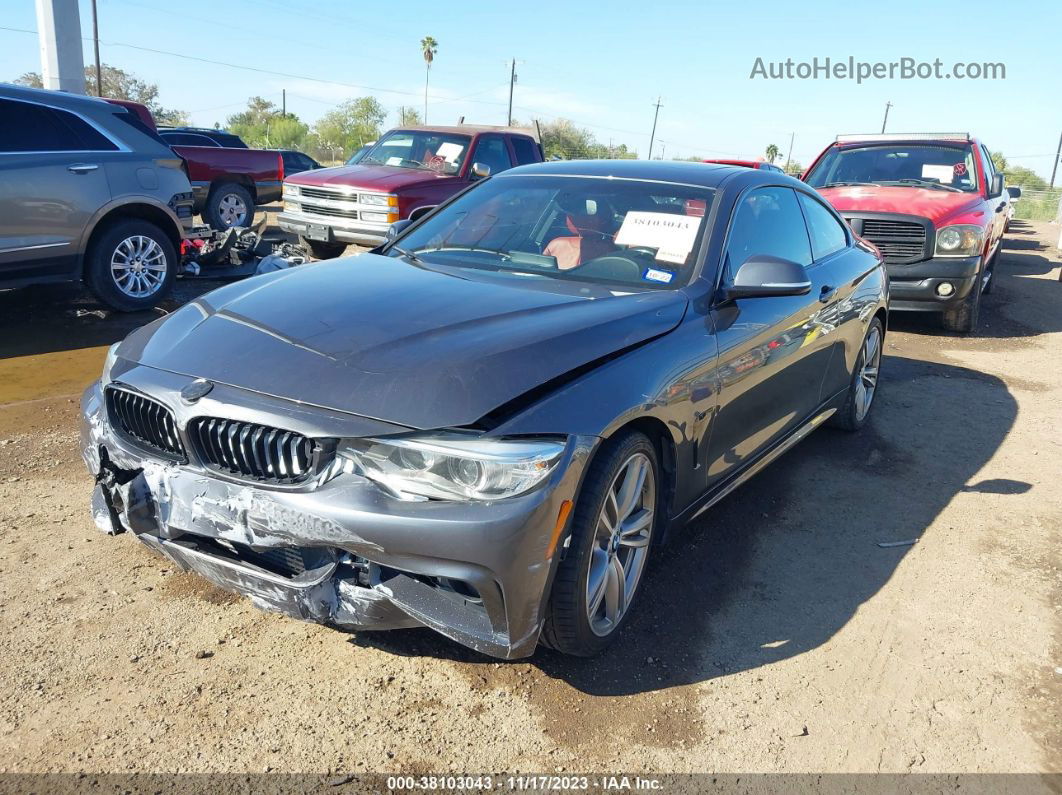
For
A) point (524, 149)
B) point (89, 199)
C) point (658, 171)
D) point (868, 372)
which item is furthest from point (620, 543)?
point (524, 149)

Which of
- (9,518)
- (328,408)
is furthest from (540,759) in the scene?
(9,518)

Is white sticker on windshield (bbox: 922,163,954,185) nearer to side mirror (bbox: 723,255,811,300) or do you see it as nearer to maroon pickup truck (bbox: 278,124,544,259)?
maroon pickup truck (bbox: 278,124,544,259)

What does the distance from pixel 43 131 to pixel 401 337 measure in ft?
18.3

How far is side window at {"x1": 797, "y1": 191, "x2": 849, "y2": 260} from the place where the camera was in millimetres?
4723

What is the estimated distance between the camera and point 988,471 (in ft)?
16.9

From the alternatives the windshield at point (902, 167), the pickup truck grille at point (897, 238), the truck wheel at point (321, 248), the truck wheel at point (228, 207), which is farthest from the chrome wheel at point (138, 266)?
the windshield at point (902, 167)

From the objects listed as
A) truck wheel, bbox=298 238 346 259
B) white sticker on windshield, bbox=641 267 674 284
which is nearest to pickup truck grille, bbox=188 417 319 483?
white sticker on windshield, bbox=641 267 674 284

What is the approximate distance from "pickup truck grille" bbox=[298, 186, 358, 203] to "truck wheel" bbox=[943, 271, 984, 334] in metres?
6.90

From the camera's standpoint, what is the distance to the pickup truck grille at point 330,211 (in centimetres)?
1023

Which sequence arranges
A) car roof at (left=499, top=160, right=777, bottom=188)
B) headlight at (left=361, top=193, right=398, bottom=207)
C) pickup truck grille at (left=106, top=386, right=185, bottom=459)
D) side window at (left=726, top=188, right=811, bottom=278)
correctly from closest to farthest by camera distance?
pickup truck grille at (left=106, top=386, right=185, bottom=459), side window at (left=726, top=188, right=811, bottom=278), car roof at (left=499, top=160, right=777, bottom=188), headlight at (left=361, top=193, right=398, bottom=207)

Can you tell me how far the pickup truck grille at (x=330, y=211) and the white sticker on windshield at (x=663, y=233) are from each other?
708cm

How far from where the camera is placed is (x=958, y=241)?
8.61 m

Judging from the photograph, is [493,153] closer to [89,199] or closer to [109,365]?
[89,199]

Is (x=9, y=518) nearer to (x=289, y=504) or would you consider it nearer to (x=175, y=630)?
(x=175, y=630)
